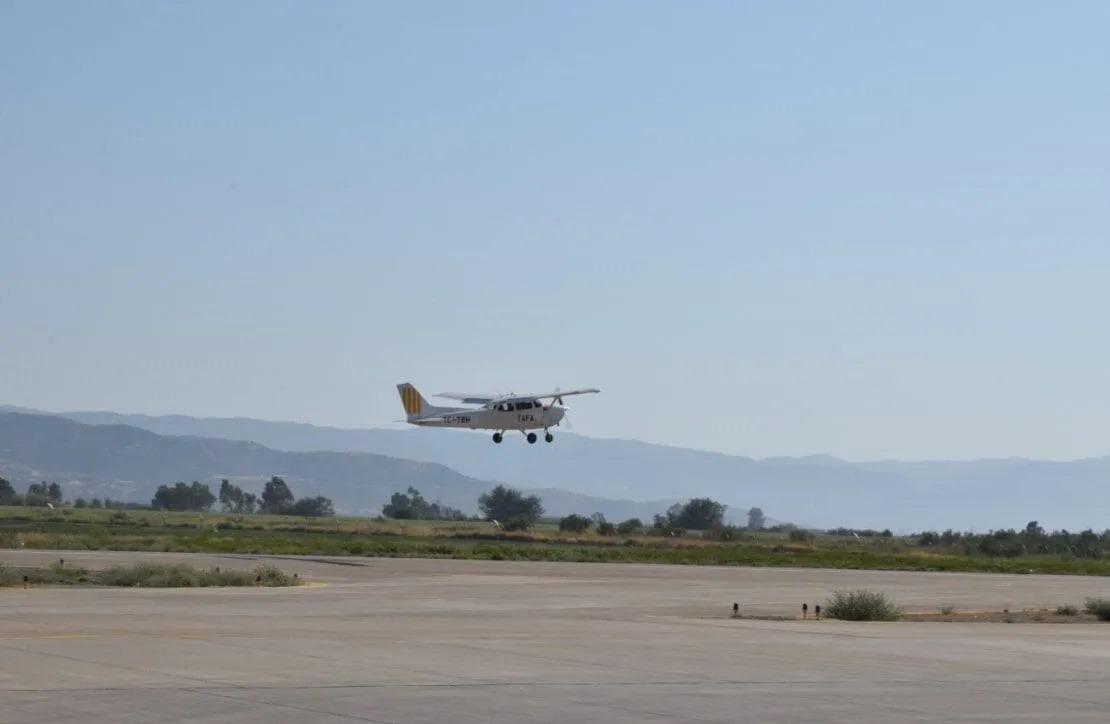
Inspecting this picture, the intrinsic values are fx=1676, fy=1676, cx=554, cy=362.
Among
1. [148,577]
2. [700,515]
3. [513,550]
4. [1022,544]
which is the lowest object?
[148,577]

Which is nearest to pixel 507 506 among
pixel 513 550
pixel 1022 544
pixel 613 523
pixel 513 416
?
pixel 613 523

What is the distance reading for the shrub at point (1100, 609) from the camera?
140 ft

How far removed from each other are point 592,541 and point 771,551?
55.6 ft

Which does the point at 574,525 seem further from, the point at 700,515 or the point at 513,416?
the point at 513,416

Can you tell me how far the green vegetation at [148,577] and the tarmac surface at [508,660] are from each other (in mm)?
1559

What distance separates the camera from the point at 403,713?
1964 centimetres

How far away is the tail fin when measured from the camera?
83.3 m

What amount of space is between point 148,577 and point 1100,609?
2545 centimetres

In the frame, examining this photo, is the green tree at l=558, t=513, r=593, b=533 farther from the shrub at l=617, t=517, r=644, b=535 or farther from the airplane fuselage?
the airplane fuselage

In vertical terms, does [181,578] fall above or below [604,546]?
below

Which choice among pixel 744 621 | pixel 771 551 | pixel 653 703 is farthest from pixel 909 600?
pixel 771 551

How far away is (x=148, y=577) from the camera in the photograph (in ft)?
152

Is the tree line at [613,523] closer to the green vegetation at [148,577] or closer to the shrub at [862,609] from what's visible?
the green vegetation at [148,577]

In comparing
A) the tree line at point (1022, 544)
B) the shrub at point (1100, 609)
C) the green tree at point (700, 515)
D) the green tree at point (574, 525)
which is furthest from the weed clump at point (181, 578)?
the green tree at point (700, 515)
